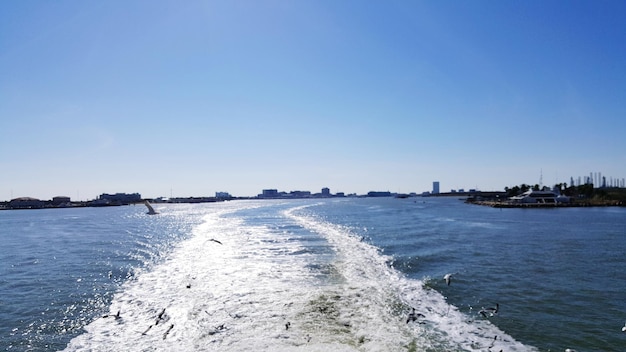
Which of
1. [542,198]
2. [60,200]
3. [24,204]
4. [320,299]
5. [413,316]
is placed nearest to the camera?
[413,316]

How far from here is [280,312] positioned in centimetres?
1364

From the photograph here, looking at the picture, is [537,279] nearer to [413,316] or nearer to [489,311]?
[489,311]

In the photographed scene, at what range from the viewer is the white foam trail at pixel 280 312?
36.3 feet

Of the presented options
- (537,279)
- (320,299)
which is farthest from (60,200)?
(537,279)

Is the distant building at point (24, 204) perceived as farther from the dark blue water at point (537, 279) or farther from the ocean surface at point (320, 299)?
the dark blue water at point (537, 279)

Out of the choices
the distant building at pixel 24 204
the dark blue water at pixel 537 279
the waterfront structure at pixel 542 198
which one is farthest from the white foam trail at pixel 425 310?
the distant building at pixel 24 204

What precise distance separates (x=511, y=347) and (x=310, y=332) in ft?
18.6

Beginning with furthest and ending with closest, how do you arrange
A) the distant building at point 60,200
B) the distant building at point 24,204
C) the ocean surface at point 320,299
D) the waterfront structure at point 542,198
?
1. the distant building at point 60,200
2. the distant building at point 24,204
3. the waterfront structure at point 542,198
4. the ocean surface at point 320,299

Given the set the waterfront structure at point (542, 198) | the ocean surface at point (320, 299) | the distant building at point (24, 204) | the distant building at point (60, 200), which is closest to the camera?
the ocean surface at point (320, 299)

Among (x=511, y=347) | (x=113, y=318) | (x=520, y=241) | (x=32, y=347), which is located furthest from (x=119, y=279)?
(x=520, y=241)

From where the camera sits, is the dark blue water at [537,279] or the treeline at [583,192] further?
the treeline at [583,192]

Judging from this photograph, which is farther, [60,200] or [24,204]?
[60,200]

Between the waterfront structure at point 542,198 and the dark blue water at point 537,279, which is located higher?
the waterfront structure at point 542,198

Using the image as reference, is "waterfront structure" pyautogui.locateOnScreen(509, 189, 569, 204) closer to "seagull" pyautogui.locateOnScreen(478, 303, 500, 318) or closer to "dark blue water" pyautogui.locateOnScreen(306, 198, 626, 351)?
"dark blue water" pyautogui.locateOnScreen(306, 198, 626, 351)
